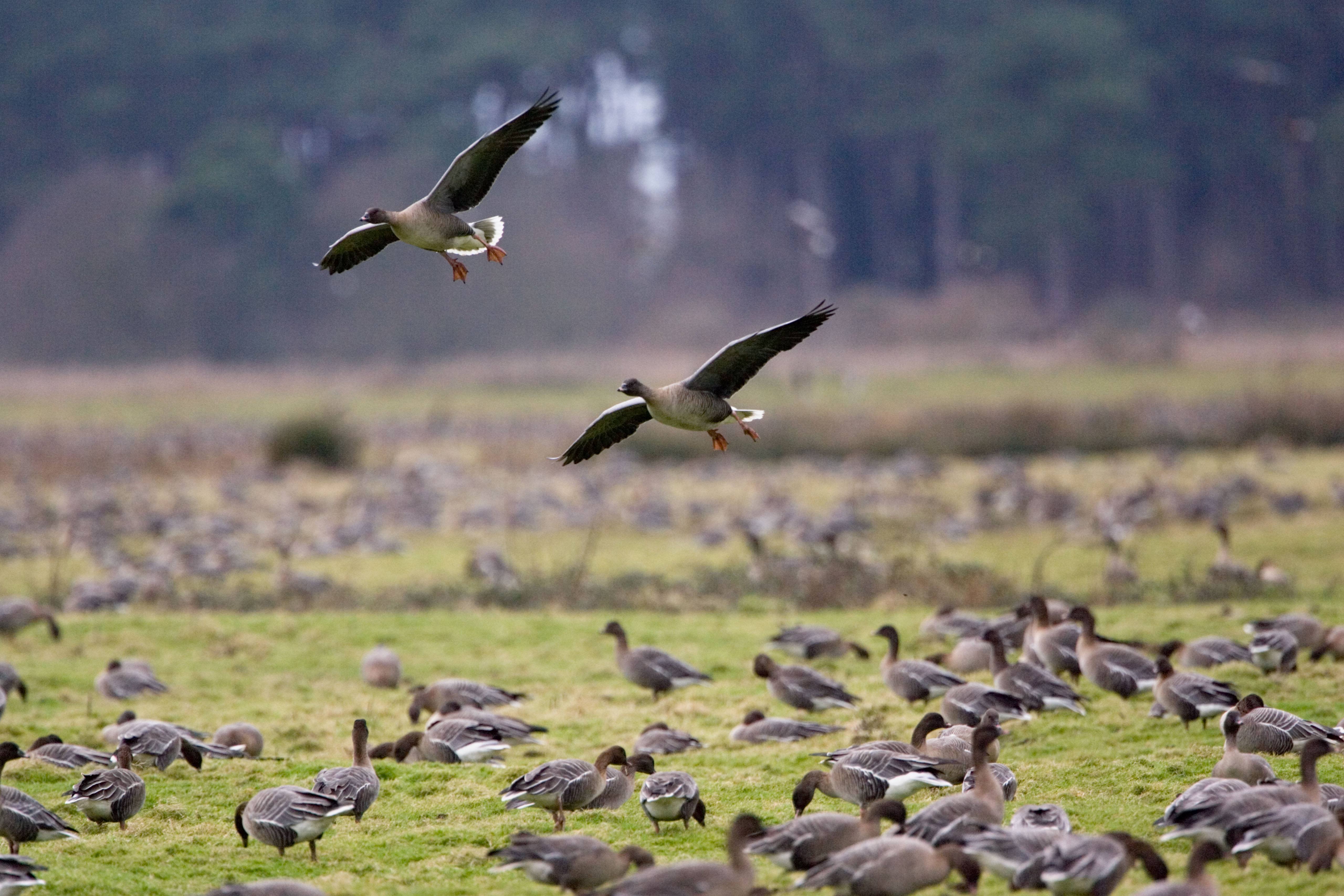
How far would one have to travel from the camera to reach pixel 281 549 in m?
16.4

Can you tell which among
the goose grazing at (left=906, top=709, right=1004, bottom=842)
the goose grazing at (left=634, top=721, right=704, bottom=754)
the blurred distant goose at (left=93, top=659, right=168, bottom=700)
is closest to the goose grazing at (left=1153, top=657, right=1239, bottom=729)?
the goose grazing at (left=906, top=709, right=1004, bottom=842)

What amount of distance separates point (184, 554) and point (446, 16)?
55665 millimetres

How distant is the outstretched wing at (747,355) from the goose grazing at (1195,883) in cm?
314

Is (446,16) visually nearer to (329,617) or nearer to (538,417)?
(538,417)

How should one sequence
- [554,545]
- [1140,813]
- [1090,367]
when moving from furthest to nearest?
1. [1090,367]
2. [554,545]
3. [1140,813]

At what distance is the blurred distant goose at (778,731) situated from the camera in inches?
368

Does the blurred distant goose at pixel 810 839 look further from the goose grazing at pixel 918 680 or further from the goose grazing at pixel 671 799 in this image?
the goose grazing at pixel 918 680

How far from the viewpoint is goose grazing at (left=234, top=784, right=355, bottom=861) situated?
23.2 ft

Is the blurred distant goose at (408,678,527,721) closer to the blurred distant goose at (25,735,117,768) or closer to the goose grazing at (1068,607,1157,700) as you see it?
the blurred distant goose at (25,735,117,768)

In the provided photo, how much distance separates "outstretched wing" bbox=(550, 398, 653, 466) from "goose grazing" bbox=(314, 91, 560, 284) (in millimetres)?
1092

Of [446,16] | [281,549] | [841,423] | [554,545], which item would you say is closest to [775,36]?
[446,16]

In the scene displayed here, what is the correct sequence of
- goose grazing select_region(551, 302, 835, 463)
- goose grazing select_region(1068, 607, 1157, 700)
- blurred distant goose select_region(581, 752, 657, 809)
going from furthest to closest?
goose grazing select_region(1068, 607, 1157, 700), goose grazing select_region(551, 302, 835, 463), blurred distant goose select_region(581, 752, 657, 809)

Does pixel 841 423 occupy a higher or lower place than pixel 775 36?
lower

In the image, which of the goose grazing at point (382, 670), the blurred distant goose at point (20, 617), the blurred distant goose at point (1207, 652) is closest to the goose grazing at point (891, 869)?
the blurred distant goose at point (1207, 652)
